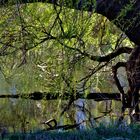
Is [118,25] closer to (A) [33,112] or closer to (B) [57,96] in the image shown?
(B) [57,96]

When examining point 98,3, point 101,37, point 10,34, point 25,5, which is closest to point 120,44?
point 101,37

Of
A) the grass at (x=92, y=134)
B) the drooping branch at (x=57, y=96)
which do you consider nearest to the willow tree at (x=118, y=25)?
the drooping branch at (x=57, y=96)

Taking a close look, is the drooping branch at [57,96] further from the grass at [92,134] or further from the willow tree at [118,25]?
the grass at [92,134]

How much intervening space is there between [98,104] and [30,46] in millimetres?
3323

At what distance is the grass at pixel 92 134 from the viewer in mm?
2158

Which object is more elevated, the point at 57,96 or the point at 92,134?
the point at 57,96

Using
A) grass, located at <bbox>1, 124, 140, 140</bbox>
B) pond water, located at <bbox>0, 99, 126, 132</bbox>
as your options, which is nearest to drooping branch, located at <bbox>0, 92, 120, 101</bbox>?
pond water, located at <bbox>0, 99, 126, 132</bbox>

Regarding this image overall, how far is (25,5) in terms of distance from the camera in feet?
9.22

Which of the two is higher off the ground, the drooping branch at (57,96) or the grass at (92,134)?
the drooping branch at (57,96)

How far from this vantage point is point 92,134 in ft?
7.22

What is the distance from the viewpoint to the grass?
216 centimetres

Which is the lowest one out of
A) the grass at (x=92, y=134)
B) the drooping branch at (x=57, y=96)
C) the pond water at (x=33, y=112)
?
the grass at (x=92, y=134)

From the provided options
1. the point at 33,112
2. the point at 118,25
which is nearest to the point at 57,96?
the point at 118,25

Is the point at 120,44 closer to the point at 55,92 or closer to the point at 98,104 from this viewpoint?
the point at 55,92
